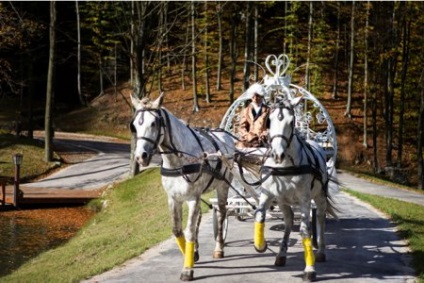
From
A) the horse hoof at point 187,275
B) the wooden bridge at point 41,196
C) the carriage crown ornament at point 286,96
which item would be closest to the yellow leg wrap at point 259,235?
the horse hoof at point 187,275

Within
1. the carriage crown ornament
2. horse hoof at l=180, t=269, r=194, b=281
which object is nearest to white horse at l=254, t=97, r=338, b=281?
horse hoof at l=180, t=269, r=194, b=281

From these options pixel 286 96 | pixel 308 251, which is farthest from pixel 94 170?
pixel 308 251

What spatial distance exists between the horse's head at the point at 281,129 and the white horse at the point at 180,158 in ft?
4.00

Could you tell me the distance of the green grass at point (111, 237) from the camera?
34.1ft

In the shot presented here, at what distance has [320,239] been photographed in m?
9.98

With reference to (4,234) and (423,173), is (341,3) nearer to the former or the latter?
(423,173)

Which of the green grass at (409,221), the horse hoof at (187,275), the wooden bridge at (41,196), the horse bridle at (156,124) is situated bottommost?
the wooden bridge at (41,196)

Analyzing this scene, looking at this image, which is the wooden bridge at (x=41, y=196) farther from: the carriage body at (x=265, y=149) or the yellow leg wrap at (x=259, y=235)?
the yellow leg wrap at (x=259, y=235)

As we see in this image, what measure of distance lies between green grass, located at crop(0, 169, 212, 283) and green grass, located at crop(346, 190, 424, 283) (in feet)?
14.9

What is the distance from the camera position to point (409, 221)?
14633 millimetres

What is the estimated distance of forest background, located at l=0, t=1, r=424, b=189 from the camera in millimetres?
29375

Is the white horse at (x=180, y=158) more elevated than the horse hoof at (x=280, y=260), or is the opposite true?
the white horse at (x=180, y=158)

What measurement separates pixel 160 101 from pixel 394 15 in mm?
26855

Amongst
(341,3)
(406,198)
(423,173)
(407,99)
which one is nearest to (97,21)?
(341,3)
